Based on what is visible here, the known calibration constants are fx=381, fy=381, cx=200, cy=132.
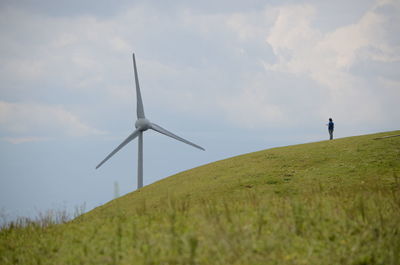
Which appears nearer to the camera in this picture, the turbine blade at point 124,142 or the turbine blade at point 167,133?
the turbine blade at point 124,142

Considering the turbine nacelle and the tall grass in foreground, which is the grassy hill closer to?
the tall grass in foreground

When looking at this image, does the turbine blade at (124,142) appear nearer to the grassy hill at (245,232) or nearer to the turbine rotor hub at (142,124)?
the turbine rotor hub at (142,124)

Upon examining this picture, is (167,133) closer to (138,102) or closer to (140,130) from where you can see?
(140,130)

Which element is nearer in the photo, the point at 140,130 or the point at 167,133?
the point at 167,133

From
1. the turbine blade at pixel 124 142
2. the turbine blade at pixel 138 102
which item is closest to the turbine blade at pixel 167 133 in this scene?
the turbine blade at pixel 138 102

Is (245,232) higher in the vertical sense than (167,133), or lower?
lower

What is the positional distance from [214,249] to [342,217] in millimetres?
5080

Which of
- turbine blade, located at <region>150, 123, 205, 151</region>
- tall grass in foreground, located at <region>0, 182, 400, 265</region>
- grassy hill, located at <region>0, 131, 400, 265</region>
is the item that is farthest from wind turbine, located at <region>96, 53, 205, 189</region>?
tall grass in foreground, located at <region>0, 182, 400, 265</region>

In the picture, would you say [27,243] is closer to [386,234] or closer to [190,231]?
[190,231]

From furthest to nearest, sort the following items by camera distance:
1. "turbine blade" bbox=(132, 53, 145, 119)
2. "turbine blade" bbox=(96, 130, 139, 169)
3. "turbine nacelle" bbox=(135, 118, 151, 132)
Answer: "turbine nacelle" bbox=(135, 118, 151, 132) < "turbine blade" bbox=(132, 53, 145, 119) < "turbine blade" bbox=(96, 130, 139, 169)

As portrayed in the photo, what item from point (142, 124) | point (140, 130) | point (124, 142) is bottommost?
point (124, 142)

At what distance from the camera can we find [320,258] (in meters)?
9.48

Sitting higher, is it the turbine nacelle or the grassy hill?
the turbine nacelle

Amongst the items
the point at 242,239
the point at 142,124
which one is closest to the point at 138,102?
the point at 142,124
